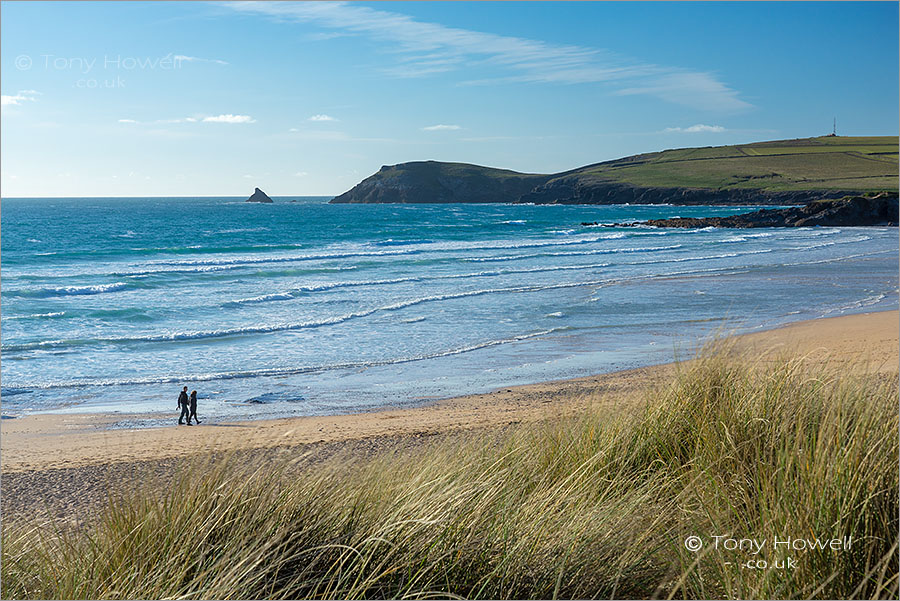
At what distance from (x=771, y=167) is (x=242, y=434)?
14865 centimetres

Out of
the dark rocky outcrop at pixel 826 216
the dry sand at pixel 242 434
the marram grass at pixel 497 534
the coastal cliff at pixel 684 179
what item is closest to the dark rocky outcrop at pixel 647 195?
the coastal cliff at pixel 684 179

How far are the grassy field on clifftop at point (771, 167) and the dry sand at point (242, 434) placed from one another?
10149cm

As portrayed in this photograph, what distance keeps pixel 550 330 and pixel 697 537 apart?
16.4 metres

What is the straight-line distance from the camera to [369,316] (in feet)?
75.7

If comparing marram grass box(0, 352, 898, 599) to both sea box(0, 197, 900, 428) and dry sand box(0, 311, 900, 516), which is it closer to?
sea box(0, 197, 900, 428)

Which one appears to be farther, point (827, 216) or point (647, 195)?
point (647, 195)

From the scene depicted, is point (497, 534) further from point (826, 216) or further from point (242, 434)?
point (826, 216)

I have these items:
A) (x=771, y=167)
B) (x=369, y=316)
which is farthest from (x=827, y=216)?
(x=771, y=167)

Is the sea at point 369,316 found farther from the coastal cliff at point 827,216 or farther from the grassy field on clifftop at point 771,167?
the grassy field on clifftop at point 771,167

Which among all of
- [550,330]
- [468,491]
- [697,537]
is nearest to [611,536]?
[697,537]

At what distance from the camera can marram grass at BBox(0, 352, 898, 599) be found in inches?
130

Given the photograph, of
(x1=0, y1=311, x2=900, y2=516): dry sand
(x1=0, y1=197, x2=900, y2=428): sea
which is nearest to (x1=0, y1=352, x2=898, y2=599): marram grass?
(x1=0, y1=197, x2=900, y2=428): sea

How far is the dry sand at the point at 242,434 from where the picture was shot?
9.12 metres

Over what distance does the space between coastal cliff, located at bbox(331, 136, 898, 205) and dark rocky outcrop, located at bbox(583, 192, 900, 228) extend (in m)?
27.3
